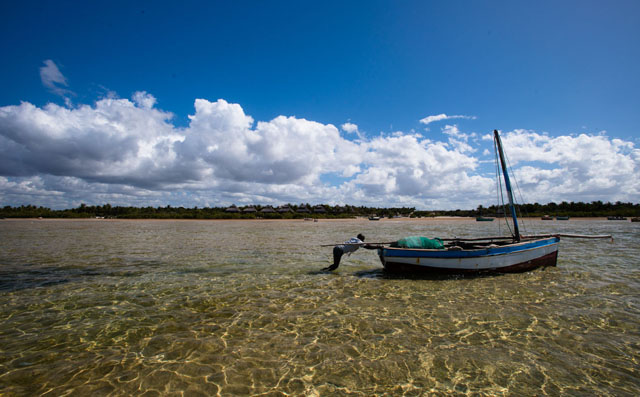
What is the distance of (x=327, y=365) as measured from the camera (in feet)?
21.5

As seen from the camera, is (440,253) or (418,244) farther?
(418,244)

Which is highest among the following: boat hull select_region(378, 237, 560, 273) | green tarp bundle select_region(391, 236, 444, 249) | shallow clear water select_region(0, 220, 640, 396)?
green tarp bundle select_region(391, 236, 444, 249)

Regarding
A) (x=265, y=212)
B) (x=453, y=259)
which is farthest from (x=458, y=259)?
(x=265, y=212)

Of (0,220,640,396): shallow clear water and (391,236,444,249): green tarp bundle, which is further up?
(391,236,444,249): green tarp bundle

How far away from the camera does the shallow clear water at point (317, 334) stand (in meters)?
5.90

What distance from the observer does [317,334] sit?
8148 mm

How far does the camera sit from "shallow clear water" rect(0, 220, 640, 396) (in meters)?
5.90

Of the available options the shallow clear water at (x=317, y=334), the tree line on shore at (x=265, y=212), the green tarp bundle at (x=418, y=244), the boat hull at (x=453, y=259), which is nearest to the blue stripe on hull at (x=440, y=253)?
the boat hull at (x=453, y=259)

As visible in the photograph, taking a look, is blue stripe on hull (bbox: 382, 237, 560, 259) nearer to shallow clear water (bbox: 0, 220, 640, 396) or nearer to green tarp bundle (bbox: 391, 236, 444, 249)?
green tarp bundle (bbox: 391, 236, 444, 249)

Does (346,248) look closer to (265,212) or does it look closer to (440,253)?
(440,253)

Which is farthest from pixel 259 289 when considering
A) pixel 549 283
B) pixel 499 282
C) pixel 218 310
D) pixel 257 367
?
pixel 549 283

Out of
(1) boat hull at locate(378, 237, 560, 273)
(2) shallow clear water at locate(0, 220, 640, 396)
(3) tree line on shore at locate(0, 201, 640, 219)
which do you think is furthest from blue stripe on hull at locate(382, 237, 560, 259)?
(3) tree line on shore at locate(0, 201, 640, 219)

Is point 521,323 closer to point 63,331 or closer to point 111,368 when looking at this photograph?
point 111,368

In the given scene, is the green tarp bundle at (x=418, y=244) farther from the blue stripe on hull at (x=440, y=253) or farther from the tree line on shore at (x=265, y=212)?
the tree line on shore at (x=265, y=212)
